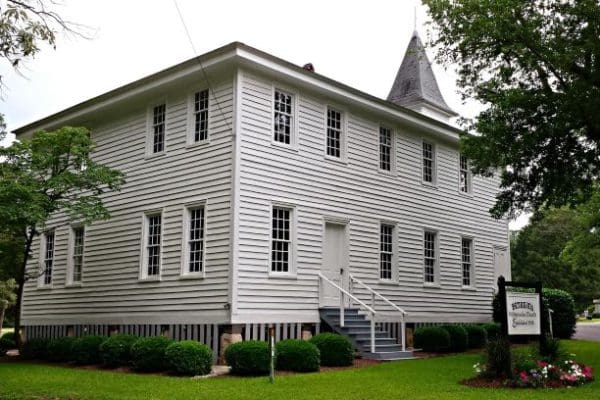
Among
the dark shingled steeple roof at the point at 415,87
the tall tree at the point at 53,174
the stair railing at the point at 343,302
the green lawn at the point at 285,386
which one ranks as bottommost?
the green lawn at the point at 285,386

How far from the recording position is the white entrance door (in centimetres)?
1834

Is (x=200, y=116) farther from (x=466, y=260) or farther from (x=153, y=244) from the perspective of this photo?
(x=466, y=260)

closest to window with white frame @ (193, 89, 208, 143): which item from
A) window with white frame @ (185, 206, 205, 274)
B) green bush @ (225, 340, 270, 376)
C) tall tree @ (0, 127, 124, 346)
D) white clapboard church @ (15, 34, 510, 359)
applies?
white clapboard church @ (15, 34, 510, 359)

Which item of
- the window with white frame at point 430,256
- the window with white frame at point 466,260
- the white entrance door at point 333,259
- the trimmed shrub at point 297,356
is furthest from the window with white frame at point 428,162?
Result: the trimmed shrub at point 297,356

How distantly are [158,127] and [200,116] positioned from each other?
186cm

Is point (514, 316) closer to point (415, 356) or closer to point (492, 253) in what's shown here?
point (415, 356)

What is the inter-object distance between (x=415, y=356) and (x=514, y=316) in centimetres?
579

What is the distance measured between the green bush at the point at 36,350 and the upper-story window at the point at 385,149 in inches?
436

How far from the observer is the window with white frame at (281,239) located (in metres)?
17.2

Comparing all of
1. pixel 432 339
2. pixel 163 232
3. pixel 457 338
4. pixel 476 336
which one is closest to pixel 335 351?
pixel 432 339

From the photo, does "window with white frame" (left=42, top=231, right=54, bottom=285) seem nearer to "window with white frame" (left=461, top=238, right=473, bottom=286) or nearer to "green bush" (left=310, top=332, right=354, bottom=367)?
"green bush" (left=310, top=332, right=354, bottom=367)

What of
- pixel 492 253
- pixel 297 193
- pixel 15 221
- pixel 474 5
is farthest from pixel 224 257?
pixel 492 253

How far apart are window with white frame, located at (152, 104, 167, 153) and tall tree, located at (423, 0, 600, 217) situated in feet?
25.4

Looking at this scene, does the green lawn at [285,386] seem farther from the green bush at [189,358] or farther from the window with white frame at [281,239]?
the window with white frame at [281,239]
